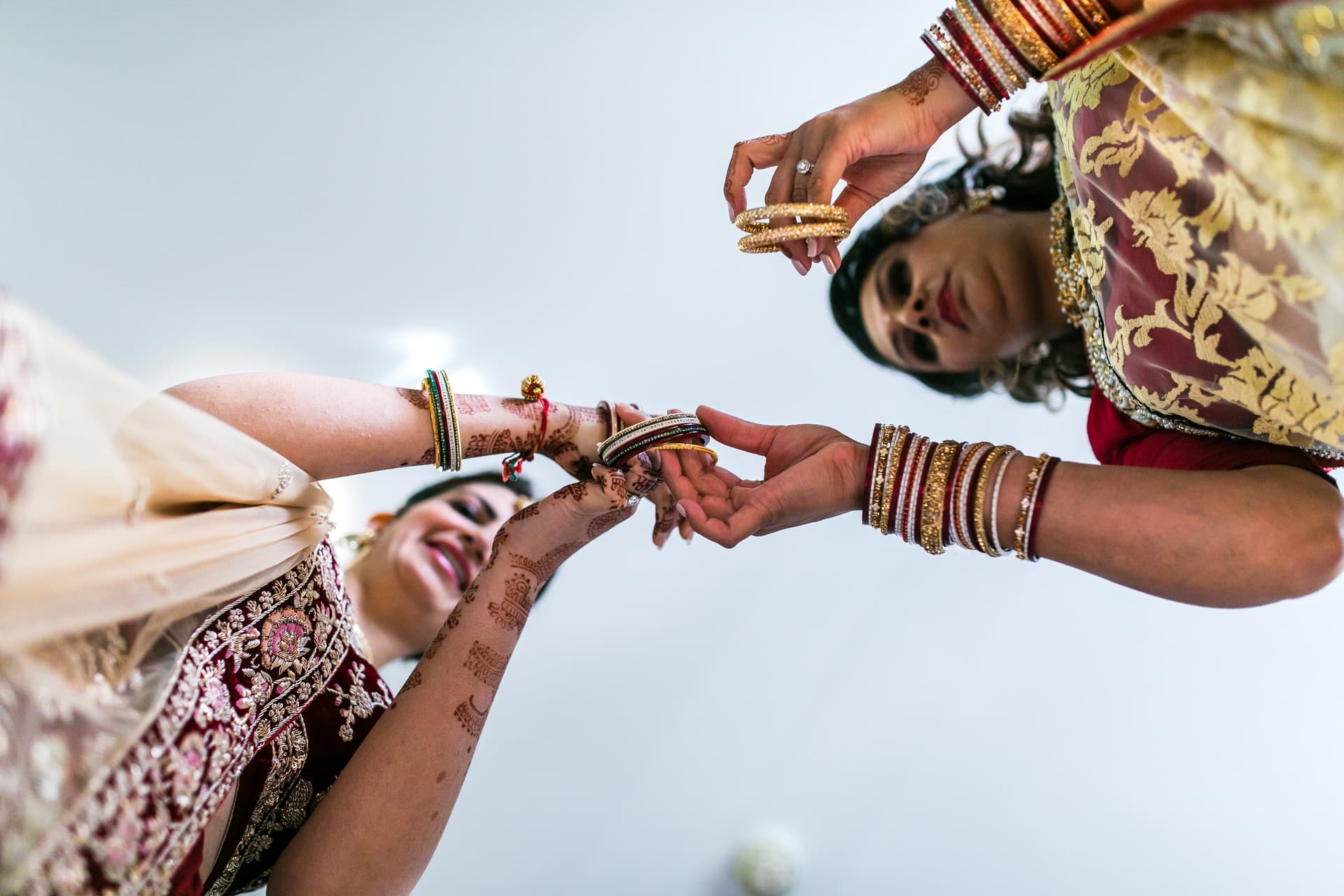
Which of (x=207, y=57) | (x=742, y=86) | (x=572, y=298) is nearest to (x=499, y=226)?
(x=572, y=298)

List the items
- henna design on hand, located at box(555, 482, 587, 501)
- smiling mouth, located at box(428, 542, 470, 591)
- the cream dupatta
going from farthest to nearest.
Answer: smiling mouth, located at box(428, 542, 470, 591)
henna design on hand, located at box(555, 482, 587, 501)
the cream dupatta

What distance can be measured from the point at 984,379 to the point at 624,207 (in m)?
0.73

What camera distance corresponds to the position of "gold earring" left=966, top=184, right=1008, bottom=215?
1528 mm

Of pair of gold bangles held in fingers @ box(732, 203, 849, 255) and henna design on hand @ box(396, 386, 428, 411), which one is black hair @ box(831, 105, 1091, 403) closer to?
pair of gold bangles held in fingers @ box(732, 203, 849, 255)

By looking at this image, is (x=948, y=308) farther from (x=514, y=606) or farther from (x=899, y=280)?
(x=514, y=606)

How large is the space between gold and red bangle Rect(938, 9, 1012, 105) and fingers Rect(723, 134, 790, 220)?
0.68ft

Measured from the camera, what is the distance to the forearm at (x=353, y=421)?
89cm

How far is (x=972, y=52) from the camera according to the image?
33.1 inches

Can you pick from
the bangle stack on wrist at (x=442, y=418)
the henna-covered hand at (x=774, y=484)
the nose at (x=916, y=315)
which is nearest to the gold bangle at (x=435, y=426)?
the bangle stack on wrist at (x=442, y=418)

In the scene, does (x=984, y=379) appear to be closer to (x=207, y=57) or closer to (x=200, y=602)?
(x=200, y=602)

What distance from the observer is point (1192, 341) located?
2.48 ft

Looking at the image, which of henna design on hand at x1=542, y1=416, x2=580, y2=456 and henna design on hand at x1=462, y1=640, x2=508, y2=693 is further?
henna design on hand at x1=542, y1=416, x2=580, y2=456

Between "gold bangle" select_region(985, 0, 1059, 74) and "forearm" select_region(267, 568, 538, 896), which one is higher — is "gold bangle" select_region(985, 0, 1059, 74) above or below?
above

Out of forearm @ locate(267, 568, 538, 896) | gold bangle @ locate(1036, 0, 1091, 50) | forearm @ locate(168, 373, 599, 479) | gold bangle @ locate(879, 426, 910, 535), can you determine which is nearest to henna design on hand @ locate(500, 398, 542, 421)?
forearm @ locate(168, 373, 599, 479)
